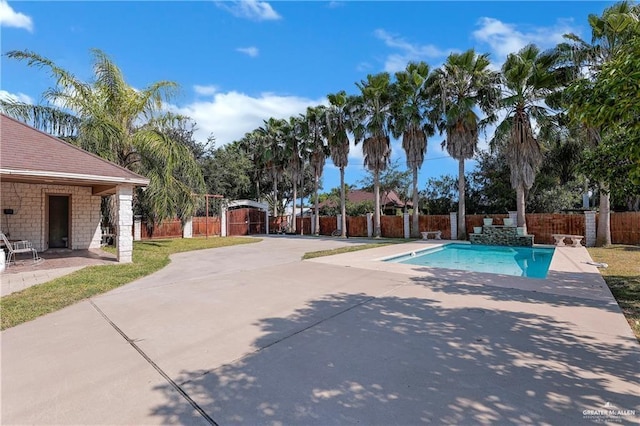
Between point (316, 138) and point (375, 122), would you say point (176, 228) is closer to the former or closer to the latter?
point (316, 138)

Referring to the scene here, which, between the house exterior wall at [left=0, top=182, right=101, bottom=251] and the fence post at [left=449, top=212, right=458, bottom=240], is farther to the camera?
the fence post at [left=449, top=212, right=458, bottom=240]

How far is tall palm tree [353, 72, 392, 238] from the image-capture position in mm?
20125

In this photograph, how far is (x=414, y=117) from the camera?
19719 mm

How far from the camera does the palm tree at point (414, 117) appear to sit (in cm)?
1922

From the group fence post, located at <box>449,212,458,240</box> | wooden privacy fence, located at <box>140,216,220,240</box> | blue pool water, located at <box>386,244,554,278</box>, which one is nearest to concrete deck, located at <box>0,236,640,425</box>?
blue pool water, located at <box>386,244,554,278</box>

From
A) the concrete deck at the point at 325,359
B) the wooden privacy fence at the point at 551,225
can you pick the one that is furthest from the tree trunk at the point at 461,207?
the concrete deck at the point at 325,359

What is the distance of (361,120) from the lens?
21.6 meters

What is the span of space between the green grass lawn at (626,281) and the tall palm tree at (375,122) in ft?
41.6

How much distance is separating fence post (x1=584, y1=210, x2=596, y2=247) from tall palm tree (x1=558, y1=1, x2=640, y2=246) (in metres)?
0.48

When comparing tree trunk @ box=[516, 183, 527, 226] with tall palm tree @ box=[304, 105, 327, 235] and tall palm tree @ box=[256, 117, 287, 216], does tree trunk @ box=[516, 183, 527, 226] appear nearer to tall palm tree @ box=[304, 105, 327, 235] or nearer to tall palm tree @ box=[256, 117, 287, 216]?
tall palm tree @ box=[304, 105, 327, 235]

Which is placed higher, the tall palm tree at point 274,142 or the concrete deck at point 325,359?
the tall palm tree at point 274,142

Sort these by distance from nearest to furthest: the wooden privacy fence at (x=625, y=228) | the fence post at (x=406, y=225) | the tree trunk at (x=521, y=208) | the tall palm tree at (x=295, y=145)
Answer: the wooden privacy fence at (x=625, y=228)
the tree trunk at (x=521, y=208)
the fence post at (x=406, y=225)
the tall palm tree at (x=295, y=145)

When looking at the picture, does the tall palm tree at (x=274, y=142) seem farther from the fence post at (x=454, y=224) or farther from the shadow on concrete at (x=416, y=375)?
the shadow on concrete at (x=416, y=375)

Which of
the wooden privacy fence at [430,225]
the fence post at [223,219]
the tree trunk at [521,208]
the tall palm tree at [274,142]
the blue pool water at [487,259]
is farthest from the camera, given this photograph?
the tall palm tree at [274,142]
